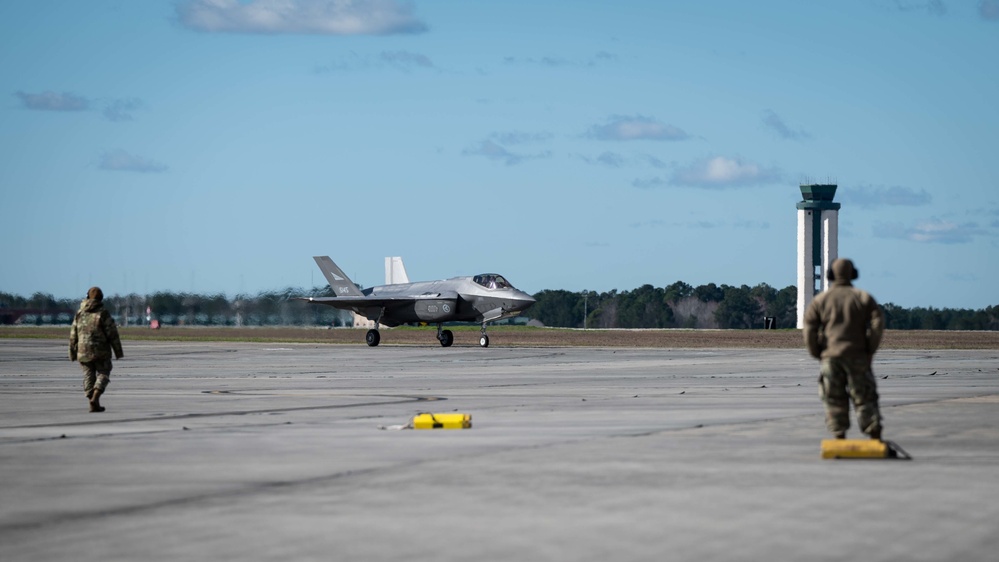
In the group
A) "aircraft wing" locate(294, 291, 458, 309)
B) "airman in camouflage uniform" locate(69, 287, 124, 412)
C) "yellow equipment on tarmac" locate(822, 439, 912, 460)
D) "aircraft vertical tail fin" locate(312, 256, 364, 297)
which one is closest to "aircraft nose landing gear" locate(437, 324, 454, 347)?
"aircraft wing" locate(294, 291, 458, 309)

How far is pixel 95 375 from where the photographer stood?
20.0m

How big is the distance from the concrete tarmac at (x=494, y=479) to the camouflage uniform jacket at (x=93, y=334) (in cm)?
88

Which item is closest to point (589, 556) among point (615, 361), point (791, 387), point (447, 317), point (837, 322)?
point (837, 322)

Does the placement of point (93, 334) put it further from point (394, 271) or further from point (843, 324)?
point (394, 271)

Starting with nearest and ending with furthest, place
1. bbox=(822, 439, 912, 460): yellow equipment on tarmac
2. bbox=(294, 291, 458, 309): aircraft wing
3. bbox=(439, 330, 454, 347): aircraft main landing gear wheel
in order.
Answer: bbox=(822, 439, 912, 460): yellow equipment on tarmac
bbox=(439, 330, 454, 347): aircraft main landing gear wheel
bbox=(294, 291, 458, 309): aircraft wing

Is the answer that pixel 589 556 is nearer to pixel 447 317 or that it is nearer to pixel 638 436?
pixel 638 436

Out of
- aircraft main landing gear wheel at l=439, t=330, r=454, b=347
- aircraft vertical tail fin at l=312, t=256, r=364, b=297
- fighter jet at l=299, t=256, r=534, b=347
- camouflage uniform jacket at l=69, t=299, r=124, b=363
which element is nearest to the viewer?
camouflage uniform jacket at l=69, t=299, r=124, b=363

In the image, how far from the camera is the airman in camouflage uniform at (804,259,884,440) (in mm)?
13219

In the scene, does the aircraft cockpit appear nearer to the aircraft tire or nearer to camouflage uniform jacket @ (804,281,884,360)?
the aircraft tire

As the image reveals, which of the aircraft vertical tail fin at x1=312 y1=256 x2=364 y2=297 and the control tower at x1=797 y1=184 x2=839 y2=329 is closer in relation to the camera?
the aircraft vertical tail fin at x1=312 y1=256 x2=364 y2=297

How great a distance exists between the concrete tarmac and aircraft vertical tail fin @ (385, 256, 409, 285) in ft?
153

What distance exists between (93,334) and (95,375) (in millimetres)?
621

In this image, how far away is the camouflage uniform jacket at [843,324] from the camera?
13266 mm

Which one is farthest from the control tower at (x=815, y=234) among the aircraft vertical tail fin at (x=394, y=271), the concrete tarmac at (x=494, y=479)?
the concrete tarmac at (x=494, y=479)
